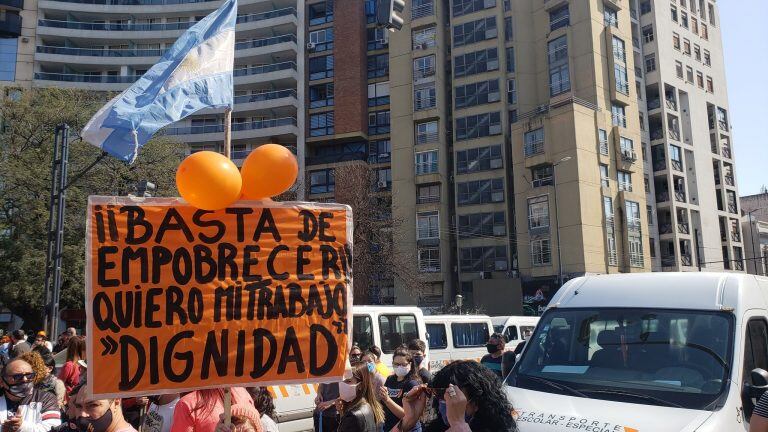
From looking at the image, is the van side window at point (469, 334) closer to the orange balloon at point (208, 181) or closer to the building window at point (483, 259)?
the orange balloon at point (208, 181)

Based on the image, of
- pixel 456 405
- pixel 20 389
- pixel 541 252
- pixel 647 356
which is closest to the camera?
pixel 456 405

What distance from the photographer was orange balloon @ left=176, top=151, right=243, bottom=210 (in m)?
3.74

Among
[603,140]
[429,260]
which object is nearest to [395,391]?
[603,140]

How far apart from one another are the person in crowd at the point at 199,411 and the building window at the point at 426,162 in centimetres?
4545

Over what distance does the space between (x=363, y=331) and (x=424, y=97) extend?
40.1 meters

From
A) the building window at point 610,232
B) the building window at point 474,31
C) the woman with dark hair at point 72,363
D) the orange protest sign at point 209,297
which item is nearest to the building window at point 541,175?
the building window at point 610,232

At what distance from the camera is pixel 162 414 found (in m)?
5.22

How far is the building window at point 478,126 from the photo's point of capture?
4784cm

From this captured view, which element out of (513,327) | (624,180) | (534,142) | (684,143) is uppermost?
(684,143)

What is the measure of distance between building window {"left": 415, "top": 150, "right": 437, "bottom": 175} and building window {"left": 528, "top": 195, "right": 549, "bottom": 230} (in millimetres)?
8453

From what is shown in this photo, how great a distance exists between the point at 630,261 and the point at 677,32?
25664 millimetres

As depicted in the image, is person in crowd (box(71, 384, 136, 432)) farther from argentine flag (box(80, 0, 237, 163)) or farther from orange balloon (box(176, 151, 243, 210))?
argentine flag (box(80, 0, 237, 163))

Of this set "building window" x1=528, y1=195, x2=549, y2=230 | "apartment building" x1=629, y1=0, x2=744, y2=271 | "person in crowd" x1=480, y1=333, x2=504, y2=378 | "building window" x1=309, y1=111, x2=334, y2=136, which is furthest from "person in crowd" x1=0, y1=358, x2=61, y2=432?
"apartment building" x1=629, y1=0, x2=744, y2=271

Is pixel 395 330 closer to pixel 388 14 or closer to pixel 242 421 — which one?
pixel 388 14
